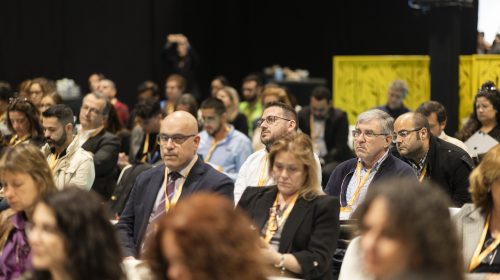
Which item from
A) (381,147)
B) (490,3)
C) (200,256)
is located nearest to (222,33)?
(490,3)

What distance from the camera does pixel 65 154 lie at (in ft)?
18.4

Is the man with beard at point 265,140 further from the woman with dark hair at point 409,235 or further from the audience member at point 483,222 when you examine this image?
the woman with dark hair at point 409,235

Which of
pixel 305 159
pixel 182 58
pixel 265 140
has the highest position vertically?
pixel 182 58

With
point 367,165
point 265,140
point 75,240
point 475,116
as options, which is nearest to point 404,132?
point 367,165

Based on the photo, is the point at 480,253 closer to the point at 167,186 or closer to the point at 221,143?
the point at 167,186

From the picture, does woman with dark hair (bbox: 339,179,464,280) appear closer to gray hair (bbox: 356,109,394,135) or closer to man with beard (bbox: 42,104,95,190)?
gray hair (bbox: 356,109,394,135)

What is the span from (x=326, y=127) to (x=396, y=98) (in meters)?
0.98

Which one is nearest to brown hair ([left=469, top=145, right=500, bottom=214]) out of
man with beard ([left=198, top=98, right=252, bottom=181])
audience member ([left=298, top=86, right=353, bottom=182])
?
man with beard ([left=198, top=98, right=252, bottom=181])

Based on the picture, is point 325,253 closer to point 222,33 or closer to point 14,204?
point 14,204

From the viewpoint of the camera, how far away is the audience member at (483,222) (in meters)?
3.49

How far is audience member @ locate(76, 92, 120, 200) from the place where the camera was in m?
6.27

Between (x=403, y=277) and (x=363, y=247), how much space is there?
15cm

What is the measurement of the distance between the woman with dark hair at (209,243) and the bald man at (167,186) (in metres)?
2.13

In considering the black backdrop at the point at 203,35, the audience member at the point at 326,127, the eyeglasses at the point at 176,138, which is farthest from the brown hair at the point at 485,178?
the black backdrop at the point at 203,35
